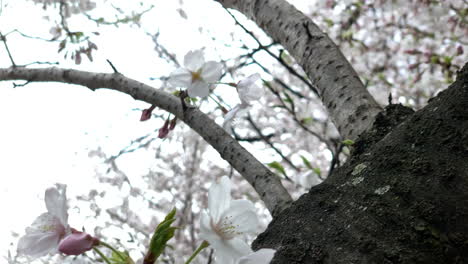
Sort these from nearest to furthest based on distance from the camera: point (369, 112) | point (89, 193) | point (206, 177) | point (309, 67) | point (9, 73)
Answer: point (369, 112) < point (309, 67) < point (9, 73) < point (89, 193) < point (206, 177)

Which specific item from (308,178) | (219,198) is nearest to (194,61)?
(219,198)

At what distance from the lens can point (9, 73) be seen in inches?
66.0

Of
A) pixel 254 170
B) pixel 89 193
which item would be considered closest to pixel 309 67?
pixel 254 170

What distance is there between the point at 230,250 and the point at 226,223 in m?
0.09

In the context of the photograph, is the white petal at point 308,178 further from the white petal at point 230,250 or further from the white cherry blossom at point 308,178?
the white petal at point 230,250

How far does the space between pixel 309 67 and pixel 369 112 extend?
27 centimetres

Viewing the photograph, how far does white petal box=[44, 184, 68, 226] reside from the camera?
785 millimetres

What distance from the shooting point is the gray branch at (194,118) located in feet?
3.41

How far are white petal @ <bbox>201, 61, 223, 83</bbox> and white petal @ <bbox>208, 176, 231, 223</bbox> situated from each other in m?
0.62

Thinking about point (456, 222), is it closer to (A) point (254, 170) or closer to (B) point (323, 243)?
(B) point (323, 243)

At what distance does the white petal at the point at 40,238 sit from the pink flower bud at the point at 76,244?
0.28ft

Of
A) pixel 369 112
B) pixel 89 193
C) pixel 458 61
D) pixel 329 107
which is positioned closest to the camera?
pixel 369 112

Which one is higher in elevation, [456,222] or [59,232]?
[59,232]

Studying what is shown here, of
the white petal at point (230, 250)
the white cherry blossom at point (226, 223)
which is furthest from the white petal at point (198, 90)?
the white petal at point (230, 250)
